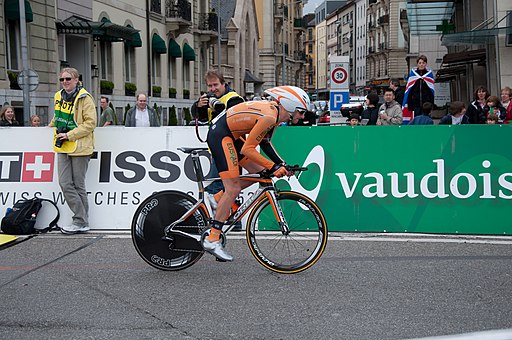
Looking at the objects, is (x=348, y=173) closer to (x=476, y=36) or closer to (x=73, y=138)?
(x=73, y=138)

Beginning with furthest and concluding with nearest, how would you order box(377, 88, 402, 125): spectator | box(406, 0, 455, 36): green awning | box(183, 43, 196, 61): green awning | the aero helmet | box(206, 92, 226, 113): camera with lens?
box(183, 43, 196, 61): green awning
box(406, 0, 455, 36): green awning
box(377, 88, 402, 125): spectator
box(206, 92, 226, 113): camera with lens
the aero helmet

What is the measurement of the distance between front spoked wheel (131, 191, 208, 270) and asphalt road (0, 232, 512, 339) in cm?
15

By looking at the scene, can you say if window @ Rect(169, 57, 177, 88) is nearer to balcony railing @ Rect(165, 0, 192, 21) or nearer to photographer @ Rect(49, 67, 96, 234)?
balcony railing @ Rect(165, 0, 192, 21)

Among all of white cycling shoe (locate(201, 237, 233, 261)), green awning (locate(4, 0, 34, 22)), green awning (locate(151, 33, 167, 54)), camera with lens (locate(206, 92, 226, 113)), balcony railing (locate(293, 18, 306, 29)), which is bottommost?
white cycling shoe (locate(201, 237, 233, 261))

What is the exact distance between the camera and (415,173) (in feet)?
35.0

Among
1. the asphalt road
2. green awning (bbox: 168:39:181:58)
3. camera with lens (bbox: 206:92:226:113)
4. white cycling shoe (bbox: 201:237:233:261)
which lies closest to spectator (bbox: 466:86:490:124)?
the asphalt road

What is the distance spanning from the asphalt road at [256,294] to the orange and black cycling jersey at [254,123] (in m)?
1.17

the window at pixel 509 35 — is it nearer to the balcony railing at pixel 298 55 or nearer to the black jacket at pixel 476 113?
the black jacket at pixel 476 113

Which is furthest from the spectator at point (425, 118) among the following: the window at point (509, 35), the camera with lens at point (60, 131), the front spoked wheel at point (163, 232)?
the window at point (509, 35)

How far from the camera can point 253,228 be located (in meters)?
7.85

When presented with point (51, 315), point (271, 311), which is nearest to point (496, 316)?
point (271, 311)

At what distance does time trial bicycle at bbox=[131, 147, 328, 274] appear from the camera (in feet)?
25.8

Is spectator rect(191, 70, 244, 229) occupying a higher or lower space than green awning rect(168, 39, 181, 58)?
lower

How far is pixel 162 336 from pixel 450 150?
19.0 feet
